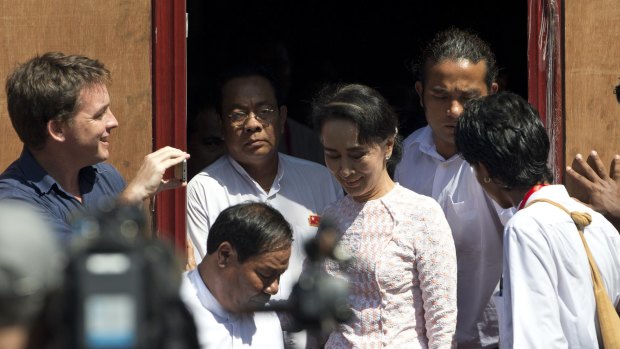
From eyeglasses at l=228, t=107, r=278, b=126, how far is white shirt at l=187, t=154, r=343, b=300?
0.16 metres

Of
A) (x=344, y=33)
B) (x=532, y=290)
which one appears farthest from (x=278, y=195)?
(x=344, y=33)

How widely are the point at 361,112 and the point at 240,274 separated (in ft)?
2.74

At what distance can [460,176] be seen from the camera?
4.21m

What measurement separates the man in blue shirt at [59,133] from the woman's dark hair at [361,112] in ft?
2.14

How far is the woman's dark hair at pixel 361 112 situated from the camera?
386 cm

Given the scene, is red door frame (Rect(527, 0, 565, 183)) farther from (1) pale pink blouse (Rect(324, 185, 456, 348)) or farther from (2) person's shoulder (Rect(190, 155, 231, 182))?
(2) person's shoulder (Rect(190, 155, 231, 182))

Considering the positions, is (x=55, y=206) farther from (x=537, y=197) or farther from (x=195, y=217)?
(x=537, y=197)

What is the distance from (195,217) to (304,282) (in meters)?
2.75

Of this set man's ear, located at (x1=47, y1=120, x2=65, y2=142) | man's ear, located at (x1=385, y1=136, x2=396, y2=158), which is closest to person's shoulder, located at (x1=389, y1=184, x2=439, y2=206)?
man's ear, located at (x1=385, y1=136, x2=396, y2=158)

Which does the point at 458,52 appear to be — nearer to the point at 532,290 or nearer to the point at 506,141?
the point at 506,141

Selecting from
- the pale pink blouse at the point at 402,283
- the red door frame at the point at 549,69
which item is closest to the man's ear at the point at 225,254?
the pale pink blouse at the point at 402,283

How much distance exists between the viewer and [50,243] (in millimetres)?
1265

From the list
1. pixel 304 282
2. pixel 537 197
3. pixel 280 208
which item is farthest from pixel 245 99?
pixel 304 282

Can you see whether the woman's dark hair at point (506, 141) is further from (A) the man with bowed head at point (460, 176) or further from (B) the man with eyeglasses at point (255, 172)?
(B) the man with eyeglasses at point (255, 172)
